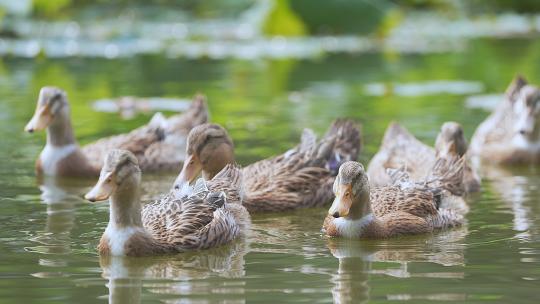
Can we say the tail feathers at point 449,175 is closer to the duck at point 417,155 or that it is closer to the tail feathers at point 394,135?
the duck at point 417,155

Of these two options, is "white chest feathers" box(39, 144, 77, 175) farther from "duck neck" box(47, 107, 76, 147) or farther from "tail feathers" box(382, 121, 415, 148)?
"tail feathers" box(382, 121, 415, 148)

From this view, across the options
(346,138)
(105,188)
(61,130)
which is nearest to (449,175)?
(346,138)

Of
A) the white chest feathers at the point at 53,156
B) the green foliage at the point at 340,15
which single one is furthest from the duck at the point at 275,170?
the green foliage at the point at 340,15

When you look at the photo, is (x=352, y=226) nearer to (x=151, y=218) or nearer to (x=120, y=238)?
(x=151, y=218)

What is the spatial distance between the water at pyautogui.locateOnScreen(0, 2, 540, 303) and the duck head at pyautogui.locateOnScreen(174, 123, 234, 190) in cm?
71

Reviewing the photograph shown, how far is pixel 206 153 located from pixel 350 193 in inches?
83.7

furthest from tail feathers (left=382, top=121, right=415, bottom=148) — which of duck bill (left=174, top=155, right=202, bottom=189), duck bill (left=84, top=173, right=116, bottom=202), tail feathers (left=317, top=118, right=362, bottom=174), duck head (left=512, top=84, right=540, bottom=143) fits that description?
duck bill (left=84, top=173, right=116, bottom=202)

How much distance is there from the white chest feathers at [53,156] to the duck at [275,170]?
2202mm

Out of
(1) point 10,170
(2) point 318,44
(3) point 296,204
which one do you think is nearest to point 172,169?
(1) point 10,170

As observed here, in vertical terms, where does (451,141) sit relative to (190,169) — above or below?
above

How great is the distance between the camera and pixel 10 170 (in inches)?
563

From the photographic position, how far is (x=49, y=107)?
1473cm

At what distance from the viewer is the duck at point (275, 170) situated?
12.3m

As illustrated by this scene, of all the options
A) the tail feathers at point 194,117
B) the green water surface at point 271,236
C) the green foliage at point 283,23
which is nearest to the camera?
the green water surface at point 271,236
